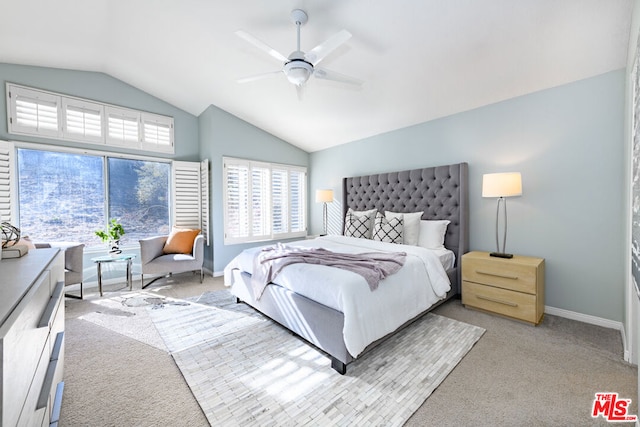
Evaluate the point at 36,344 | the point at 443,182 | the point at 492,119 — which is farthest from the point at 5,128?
the point at 492,119

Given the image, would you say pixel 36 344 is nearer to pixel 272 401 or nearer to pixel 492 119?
pixel 272 401

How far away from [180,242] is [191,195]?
1001mm

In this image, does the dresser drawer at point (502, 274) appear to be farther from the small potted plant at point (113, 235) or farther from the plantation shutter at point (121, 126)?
the plantation shutter at point (121, 126)

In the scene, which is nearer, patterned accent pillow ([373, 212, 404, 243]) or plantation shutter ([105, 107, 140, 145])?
patterned accent pillow ([373, 212, 404, 243])

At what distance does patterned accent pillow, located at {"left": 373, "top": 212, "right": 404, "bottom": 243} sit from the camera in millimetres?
3652

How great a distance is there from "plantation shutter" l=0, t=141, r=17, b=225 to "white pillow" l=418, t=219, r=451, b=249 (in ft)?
17.7

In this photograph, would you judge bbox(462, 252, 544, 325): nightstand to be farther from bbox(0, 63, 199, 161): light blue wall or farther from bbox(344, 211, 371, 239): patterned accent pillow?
bbox(0, 63, 199, 161): light blue wall

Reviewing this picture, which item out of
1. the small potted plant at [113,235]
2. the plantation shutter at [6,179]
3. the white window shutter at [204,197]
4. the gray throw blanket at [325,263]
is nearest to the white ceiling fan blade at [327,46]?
the gray throw blanket at [325,263]

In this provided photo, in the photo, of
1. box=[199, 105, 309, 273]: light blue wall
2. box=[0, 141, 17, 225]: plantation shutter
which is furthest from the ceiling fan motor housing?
box=[0, 141, 17, 225]: plantation shutter

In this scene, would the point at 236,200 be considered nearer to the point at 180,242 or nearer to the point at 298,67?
the point at 180,242

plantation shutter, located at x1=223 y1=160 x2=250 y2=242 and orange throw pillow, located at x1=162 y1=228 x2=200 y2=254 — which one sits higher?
plantation shutter, located at x1=223 y1=160 x2=250 y2=242

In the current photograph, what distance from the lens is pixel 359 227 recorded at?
418 cm

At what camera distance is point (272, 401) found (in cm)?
170

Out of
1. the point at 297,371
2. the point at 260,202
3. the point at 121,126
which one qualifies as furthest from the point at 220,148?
the point at 297,371
